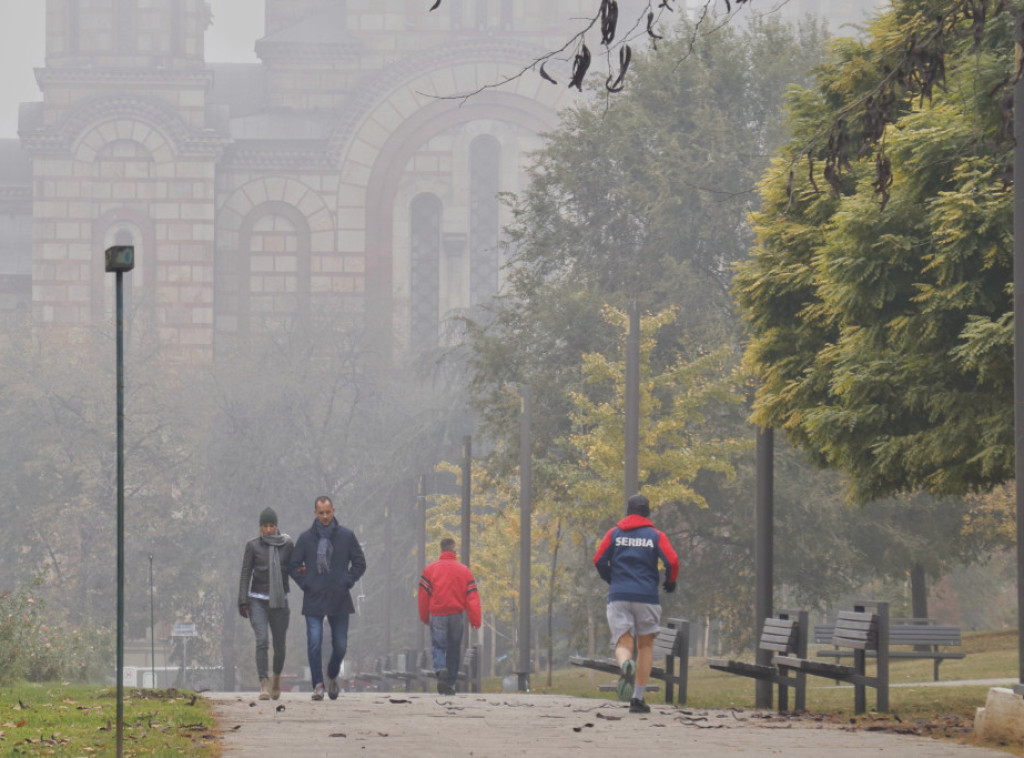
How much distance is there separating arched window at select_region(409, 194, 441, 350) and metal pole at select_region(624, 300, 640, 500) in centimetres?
6054

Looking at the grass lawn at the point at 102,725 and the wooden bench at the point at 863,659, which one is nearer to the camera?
the grass lawn at the point at 102,725

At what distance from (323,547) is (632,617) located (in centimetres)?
317

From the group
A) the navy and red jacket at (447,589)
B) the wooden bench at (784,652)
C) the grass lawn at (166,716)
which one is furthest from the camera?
the navy and red jacket at (447,589)

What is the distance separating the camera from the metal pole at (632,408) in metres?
26.8

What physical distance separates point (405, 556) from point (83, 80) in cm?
3356

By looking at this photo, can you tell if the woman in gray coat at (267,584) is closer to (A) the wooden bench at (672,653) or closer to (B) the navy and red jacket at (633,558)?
(B) the navy and red jacket at (633,558)

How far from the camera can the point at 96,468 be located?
233 ft

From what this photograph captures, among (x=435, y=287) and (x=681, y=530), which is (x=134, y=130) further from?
(x=681, y=530)

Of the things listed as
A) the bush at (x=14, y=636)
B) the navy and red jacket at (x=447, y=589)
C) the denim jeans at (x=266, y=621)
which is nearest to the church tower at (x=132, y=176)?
the bush at (x=14, y=636)

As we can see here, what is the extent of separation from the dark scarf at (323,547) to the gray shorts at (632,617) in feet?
9.67

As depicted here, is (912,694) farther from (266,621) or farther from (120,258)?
(120,258)

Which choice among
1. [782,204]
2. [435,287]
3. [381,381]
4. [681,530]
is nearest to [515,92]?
[435,287]

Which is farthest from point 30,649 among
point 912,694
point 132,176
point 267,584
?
point 132,176

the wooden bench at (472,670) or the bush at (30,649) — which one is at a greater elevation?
the bush at (30,649)
